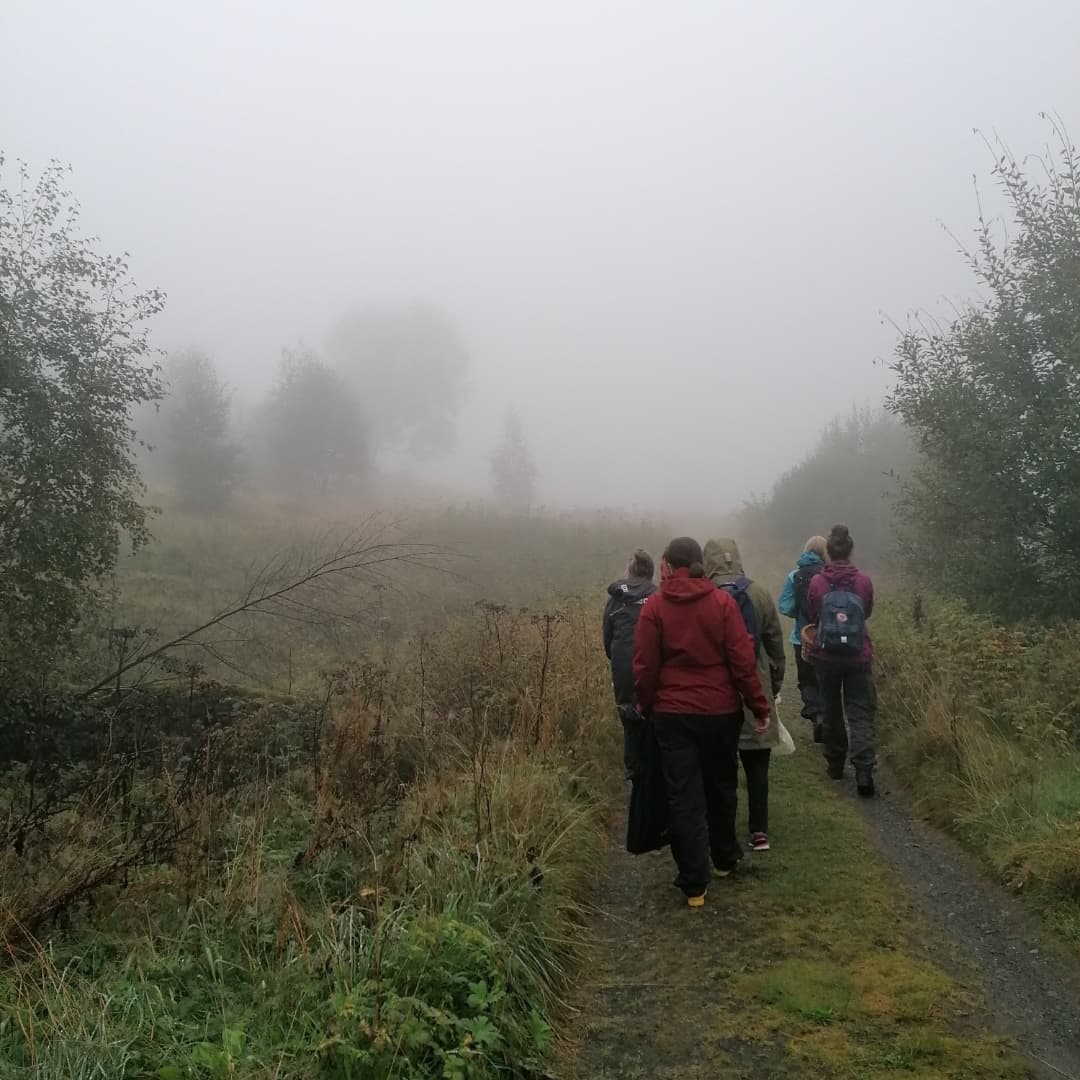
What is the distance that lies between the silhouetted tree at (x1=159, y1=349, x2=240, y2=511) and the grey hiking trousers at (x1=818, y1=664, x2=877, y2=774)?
30143 mm

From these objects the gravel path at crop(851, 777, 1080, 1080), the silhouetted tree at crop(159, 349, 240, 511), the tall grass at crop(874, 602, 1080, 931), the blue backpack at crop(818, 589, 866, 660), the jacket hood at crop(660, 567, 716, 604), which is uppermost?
the silhouetted tree at crop(159, 349, 240, 511)

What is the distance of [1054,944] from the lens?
4.04m

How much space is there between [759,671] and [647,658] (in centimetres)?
133

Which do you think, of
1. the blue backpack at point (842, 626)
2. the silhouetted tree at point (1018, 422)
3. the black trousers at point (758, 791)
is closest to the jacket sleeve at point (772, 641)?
the black trousers at point (758, 791)

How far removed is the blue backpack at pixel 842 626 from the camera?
6.91m

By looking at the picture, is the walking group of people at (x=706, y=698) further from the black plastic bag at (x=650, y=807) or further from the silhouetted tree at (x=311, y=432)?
the silhouetted tree at (x=311, y=432)

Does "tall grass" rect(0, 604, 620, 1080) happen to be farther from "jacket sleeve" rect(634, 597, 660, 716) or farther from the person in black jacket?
"jacket sleeve" rect(634, 597, 660, 716)

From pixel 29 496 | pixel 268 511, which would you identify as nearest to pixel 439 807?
pixel 29 496

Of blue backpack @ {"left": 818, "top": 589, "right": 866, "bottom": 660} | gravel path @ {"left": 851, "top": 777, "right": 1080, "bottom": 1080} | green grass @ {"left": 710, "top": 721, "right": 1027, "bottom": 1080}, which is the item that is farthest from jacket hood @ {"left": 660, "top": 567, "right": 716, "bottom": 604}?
blue backpack @ {"left": 818, "top": 589, "right": 866, "bottom": 660}

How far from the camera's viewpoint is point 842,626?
6941mm

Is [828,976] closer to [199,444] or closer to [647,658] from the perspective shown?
[647,658]

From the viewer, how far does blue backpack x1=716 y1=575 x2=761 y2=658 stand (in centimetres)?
564

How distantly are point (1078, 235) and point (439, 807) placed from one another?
11.1 metres

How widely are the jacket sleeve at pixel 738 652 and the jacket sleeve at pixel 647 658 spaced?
40 centimetres
